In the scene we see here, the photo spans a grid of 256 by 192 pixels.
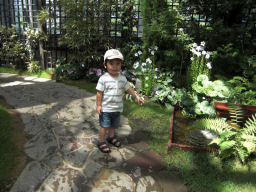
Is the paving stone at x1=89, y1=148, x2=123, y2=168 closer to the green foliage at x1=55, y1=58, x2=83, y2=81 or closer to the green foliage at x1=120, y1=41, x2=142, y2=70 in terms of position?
the green foliage at x1=120, y1=41, x2=142, y2=70

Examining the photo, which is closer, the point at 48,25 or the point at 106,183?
the point at 106,183

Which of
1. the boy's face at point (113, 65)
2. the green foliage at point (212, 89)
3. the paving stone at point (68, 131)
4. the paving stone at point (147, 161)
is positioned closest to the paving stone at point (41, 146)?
the paving stone at point (68, 131)

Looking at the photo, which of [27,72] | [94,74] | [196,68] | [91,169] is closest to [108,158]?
[91,169]

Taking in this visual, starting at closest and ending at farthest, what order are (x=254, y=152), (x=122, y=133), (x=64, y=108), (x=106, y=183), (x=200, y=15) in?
(x=106, y=183) → (x=254, y=152) → (x=122, y=133) → (x=64, y=108) → (x=200, y=15)

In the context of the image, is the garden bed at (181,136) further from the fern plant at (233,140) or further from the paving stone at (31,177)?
the paving stone at (31,177)

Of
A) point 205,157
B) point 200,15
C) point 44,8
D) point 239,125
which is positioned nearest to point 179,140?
point 205,157

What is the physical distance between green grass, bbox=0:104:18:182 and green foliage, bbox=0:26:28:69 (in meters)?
4.28

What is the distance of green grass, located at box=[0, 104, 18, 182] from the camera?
234 centimetres

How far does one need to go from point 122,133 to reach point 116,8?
14.3 feet

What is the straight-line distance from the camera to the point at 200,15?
572 centimetres

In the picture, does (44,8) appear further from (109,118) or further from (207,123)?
(207,123)

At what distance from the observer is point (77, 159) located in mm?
2648

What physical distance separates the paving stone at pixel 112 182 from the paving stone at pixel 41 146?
2.77 feet

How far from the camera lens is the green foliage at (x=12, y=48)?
706 centimetres
